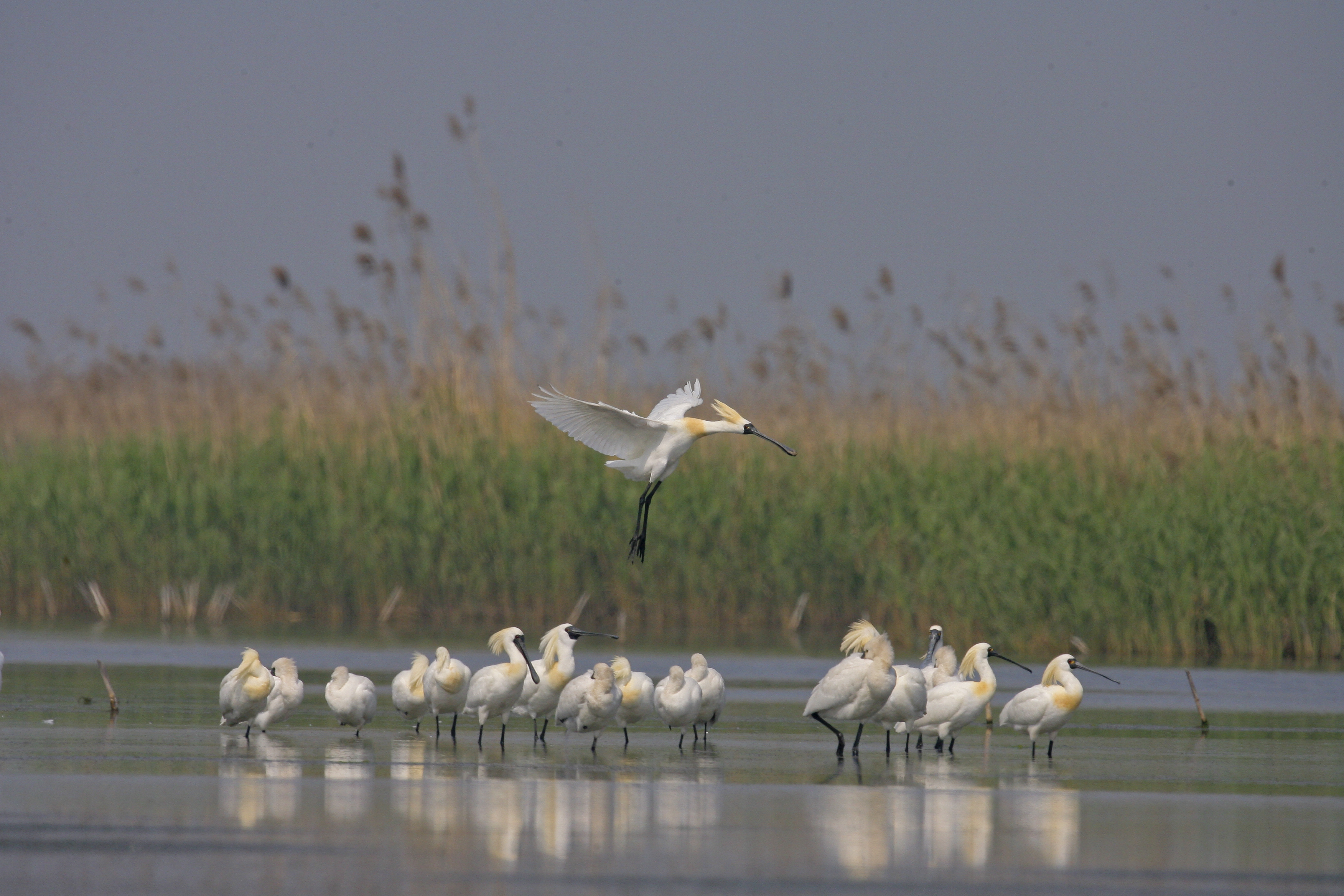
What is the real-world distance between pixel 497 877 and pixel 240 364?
1865cm

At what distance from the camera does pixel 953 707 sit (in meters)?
11.5

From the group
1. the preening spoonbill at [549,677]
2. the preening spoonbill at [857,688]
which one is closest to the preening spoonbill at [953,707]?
the preening spoonbill at [857,688]

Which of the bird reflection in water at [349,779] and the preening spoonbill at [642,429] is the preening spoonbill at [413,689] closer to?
the bird reflection in water at [349,779]

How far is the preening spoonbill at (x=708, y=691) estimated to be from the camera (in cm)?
1197

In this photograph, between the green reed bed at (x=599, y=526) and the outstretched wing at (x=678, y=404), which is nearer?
the outstretched wing at (x=678, y=404)

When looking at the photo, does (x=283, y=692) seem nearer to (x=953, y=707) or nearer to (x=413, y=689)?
(x=413, y=689)

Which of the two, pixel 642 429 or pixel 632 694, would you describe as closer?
pixel 632 694

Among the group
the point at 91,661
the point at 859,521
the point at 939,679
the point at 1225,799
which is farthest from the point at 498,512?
the point at 1225,799

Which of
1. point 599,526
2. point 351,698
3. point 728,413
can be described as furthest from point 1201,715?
point 599,526

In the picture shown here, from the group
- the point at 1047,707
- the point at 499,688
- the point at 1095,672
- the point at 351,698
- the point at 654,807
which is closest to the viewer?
the point at 654,807

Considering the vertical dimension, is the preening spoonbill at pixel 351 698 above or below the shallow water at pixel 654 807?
above

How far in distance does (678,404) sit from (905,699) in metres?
2.67

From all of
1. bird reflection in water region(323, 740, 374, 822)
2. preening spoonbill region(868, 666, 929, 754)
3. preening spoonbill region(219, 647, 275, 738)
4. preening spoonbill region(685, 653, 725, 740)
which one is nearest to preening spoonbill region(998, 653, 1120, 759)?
preening spoonbill region(868, 666, 929, 754)

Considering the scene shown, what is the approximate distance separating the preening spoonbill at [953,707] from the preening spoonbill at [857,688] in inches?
13.6
